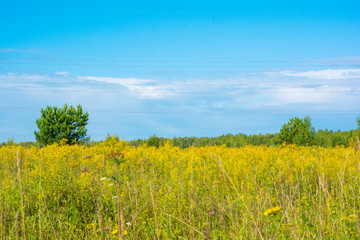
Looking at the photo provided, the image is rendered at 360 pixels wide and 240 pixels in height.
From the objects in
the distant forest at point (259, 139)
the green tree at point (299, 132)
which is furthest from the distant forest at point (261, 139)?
the green tree at point (299, 132)

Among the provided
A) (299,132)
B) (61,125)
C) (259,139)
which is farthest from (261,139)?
(61,125)

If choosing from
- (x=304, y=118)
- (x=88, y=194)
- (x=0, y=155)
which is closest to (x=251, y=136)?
(x=304, y=118)

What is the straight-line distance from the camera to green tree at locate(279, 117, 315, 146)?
22.1 meters

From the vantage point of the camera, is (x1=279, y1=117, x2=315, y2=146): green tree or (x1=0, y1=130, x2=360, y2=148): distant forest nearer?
(x1=279, y1=117, x2=315, y2=146): green tree

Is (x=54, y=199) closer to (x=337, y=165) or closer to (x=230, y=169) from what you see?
(x=230, y=169)

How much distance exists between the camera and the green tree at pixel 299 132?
22.1 metres

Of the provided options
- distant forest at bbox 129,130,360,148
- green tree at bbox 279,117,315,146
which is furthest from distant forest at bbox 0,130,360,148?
green tree at bbox 279,117,315,146

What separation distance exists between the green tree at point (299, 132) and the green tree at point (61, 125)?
18.6 meters

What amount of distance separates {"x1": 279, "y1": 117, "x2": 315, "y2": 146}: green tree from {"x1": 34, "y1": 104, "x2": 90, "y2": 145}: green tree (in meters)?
18.6

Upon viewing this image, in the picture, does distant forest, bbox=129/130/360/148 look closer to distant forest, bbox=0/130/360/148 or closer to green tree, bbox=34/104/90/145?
distant forest, bbox=0/130/360/148

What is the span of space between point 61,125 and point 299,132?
2161cm

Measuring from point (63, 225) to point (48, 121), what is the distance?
27138 millimetres

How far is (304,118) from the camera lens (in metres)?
23.8

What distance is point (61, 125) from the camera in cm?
2752
